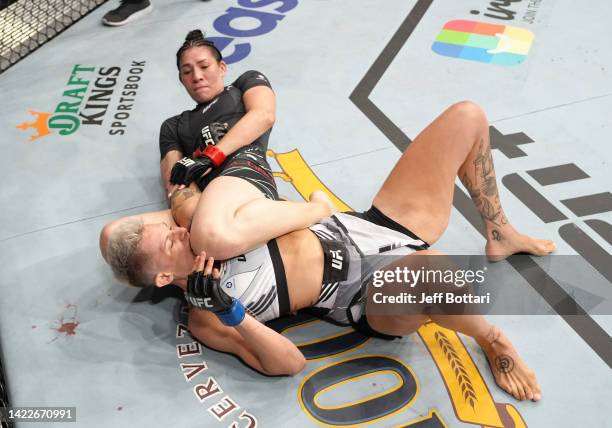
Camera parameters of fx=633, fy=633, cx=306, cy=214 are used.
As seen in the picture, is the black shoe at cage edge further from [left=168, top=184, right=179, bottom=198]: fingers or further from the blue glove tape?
the blue glove tape

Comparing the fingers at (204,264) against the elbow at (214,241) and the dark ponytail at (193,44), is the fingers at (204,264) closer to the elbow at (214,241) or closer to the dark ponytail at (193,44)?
the elbow at (214,241)

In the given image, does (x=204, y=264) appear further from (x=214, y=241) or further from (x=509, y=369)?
(x=509, y=369)

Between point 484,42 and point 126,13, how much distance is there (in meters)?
2.35

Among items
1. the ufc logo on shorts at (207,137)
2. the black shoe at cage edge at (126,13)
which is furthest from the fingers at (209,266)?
the black shoe at cage edge at (126,13)

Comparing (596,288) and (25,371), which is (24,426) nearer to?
(25,371)

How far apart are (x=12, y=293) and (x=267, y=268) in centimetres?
118

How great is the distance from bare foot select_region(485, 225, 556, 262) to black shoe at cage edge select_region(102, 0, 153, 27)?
9.69 ft

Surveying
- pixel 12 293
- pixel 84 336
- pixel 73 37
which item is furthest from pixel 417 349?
pixel 73 37

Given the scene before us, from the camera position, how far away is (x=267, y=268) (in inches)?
80.9

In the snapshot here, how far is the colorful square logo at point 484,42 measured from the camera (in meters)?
3.70

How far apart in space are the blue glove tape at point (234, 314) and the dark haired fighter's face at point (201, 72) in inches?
44.6

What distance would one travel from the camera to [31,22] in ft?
13.8

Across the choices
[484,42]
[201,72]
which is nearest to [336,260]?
[201,72]

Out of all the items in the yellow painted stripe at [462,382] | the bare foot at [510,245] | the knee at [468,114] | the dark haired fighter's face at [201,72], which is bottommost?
the yellow painted stripe at [462,382]
